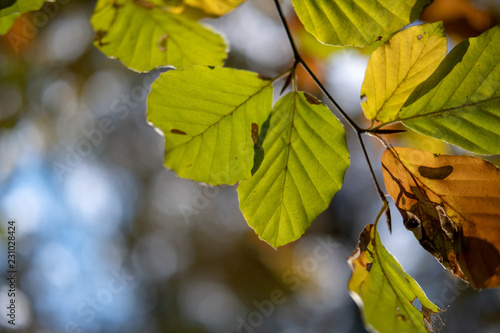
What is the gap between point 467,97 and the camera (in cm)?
55

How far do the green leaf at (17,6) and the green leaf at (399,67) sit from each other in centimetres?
54

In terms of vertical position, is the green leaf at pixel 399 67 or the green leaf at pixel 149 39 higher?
the green leaf at pixel 399 67

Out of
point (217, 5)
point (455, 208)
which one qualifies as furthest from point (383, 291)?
point (217, 5)

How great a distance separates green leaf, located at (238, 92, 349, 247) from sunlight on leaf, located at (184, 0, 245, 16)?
0.89 feet

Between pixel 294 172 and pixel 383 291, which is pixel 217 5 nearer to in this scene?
pixel 294 172

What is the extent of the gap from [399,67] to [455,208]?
9.6 inches

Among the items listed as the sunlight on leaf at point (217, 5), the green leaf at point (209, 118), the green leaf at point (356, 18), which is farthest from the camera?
the sunlight on leaf at point (217, 5)

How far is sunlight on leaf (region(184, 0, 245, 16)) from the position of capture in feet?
2.59

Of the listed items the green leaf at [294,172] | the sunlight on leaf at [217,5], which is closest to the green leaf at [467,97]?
the green leaf at [294,172]

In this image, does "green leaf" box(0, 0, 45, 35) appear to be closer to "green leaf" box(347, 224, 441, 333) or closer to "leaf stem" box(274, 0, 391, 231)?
"leaf stem" box(274, 0, 391, 231)

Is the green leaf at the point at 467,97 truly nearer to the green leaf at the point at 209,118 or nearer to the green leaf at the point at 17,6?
Answer: the green leaf at the point at 209,118

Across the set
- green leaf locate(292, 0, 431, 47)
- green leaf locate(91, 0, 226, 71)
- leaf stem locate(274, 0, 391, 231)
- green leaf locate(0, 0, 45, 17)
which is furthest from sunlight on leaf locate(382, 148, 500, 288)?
green leaf locate(0, 0, 45, 17)

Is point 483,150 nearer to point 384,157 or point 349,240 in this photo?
point 384,157

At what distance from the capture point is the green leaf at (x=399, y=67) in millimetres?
570
